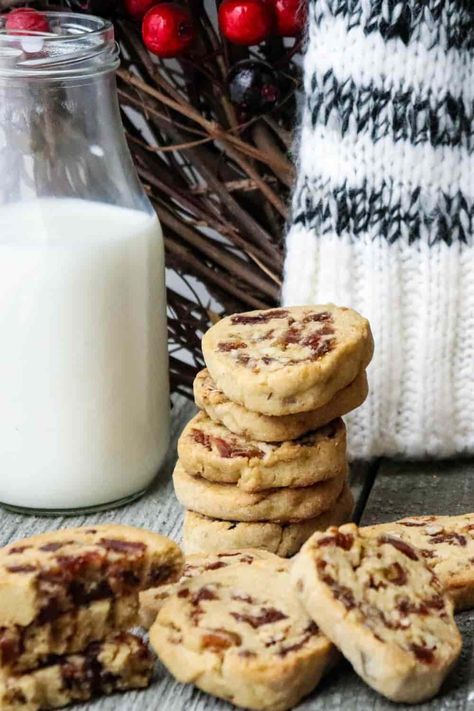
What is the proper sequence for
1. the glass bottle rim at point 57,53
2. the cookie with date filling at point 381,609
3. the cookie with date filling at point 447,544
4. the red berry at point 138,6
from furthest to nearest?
the red berry at point 138,6 < the glass bottle rim at point 57,53 < the cookie with date filling at point 447,544 < the cookie with date filling at point 381,609

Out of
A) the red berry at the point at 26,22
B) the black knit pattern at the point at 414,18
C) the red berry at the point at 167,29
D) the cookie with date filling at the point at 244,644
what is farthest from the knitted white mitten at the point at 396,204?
the cookie with date filling at the point at 244,644

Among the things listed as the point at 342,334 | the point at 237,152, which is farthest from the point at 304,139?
the point at 342,334

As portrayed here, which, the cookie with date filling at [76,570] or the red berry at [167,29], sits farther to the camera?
the red berry at [167,29]

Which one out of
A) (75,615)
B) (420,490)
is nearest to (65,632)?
(75,615)

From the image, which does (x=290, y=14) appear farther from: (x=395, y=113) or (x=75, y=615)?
(x=75, y=615)

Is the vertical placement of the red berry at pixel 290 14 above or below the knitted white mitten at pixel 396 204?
above

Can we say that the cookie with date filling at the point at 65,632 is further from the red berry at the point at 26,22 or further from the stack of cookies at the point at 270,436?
the red berry at the point at 26,22

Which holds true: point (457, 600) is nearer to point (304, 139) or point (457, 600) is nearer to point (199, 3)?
point (304, 139)
